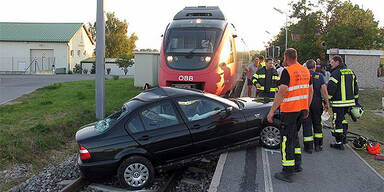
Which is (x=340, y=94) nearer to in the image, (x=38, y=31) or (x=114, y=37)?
(x=38, y=31)

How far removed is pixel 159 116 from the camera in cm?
609

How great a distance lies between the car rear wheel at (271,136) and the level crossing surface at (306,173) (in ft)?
0.46

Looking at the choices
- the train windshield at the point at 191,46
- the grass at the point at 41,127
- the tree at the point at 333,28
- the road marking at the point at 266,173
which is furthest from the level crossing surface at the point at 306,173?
the tree at the point at 333,28

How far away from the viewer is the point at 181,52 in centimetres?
1049

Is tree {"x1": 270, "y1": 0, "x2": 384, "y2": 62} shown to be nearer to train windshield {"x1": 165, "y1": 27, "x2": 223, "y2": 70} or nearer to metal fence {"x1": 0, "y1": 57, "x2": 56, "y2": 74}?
train windshield {"x1": 165, "y1": 27, "x2": 223, "y2": 70}

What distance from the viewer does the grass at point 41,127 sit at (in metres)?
7.95

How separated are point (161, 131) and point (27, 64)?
42.5 m

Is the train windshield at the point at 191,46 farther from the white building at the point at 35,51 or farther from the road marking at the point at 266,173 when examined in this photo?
the white building at the point at 35,51

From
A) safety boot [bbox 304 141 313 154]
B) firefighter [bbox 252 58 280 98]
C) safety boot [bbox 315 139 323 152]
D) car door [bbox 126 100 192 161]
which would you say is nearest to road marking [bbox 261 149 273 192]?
safety boot [bbox 304 141 313 154]

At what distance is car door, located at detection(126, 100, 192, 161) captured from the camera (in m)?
5.89

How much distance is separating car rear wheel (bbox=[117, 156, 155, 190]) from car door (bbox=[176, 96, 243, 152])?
952mm

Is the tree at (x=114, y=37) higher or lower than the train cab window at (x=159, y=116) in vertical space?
higher

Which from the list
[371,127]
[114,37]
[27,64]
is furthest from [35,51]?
[371,127]

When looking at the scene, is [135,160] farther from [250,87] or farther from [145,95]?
[250,87]
